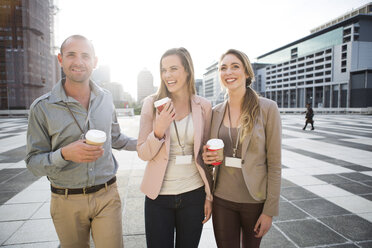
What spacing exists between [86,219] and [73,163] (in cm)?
47

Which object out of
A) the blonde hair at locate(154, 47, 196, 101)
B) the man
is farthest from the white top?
the man

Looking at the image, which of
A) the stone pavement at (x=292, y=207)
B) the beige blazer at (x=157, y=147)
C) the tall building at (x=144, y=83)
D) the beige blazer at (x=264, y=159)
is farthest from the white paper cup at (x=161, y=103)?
the tall building at (x=144, y=83)

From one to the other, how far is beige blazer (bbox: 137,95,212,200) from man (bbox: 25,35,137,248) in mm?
322

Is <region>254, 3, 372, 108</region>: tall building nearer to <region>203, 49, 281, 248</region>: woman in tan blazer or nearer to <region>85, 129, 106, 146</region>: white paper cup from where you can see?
<region>203, 49, 281, 248</region>: woman in tan blazer

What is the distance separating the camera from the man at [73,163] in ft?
5.54

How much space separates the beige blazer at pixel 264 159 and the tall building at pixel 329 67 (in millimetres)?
60848

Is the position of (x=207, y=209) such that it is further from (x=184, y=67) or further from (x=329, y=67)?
(x=329, y=67)

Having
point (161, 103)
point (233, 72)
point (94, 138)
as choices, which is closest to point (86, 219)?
point (94, 138)

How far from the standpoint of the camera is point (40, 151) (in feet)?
5.52

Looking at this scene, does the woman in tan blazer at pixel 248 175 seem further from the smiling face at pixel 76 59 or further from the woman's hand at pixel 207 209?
the smiling face at pixel 76 59

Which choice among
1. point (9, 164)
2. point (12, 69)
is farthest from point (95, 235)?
point (12, 69)

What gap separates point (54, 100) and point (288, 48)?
110074 mm

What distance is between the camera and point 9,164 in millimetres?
6500

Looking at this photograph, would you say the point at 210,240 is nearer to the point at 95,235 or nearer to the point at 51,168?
the point at 95,235
